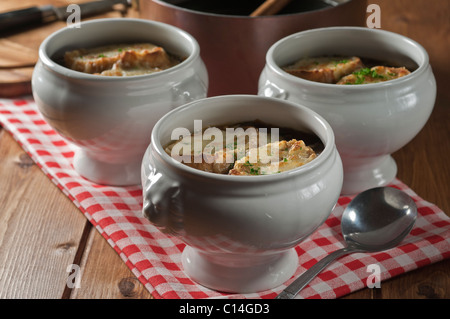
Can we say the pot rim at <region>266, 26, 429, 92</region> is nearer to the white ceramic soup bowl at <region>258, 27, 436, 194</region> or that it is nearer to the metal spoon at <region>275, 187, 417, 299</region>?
the white ceramic soup bowl at <region>258, 27, 436, 194</region>

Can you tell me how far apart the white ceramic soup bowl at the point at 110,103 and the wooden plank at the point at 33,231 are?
0.08 m

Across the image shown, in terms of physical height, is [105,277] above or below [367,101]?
below

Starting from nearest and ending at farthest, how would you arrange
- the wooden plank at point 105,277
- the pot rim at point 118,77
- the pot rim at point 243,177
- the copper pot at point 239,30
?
the pot rim at point 243,177, the wooden plank at point 105,277, the pot rim at point 118,77, the copper pot at point 239,30

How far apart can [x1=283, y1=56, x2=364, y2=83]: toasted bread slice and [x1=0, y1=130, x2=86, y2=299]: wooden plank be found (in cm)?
37

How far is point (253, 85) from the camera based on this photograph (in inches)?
40.7

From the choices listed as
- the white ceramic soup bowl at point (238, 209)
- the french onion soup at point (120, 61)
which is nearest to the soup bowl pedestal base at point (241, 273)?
the white ceramic soup bowl at point (238, 209)

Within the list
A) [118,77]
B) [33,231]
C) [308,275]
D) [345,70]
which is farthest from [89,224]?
[345,70]

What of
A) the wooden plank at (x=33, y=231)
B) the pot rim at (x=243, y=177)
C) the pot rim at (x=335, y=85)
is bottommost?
the wooden plank at (x=33, y=231)

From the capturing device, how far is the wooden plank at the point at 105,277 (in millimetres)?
739

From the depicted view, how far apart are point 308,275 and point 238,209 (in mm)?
155

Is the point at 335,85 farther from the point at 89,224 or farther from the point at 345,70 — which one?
the point at 89,224

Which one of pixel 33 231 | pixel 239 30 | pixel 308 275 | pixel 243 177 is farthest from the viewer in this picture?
pixel 239 30

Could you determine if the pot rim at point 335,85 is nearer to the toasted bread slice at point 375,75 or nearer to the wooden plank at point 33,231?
the toasted bread slice at point 375,75

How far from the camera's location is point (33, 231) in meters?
0.84
